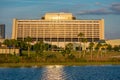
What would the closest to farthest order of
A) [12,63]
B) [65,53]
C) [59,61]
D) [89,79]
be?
[89,79] → [12,63] → [59,61] → [65,53]

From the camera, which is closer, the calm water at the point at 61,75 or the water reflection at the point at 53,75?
the calm water at the point at 61,75

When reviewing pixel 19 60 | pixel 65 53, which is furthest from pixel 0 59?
pixel 65 53

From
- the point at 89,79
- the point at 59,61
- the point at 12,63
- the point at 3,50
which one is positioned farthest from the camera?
the point at 3,50

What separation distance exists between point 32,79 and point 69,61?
7136cm

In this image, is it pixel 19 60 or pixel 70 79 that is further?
pixel 19 60

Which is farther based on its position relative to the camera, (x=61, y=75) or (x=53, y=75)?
Result: (x=61, y=75)

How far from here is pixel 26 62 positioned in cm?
13300

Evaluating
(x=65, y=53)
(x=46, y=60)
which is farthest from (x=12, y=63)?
(x=65, y=53)

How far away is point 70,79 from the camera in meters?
69.9

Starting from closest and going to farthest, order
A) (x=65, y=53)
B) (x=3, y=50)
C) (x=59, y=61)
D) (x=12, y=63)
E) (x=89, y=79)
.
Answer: (x=89, y=79) < (x=12, y=63) < (x=59, y=61) < (x=65, y=53) < (x=3, y=50)

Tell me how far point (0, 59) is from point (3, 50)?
45.6 metres

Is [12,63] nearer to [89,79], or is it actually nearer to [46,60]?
[46,60]

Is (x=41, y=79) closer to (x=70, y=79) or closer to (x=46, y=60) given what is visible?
(x=70, y=79)

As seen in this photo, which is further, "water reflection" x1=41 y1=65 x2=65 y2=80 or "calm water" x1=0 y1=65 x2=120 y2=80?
"water reflection" x1=41 y1=65 x2=65 y2=80
